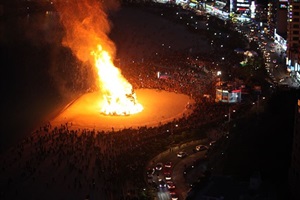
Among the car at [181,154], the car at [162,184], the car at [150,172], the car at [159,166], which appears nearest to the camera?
the car at [162,184]

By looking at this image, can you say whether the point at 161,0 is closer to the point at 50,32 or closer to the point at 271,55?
the point at 50,32

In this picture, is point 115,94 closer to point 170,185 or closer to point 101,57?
point 101,57

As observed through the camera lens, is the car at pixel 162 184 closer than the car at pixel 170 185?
No

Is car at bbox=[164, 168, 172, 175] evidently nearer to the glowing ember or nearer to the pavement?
the pavement

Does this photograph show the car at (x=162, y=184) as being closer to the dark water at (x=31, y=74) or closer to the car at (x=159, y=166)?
the car at (x=159, y=166)

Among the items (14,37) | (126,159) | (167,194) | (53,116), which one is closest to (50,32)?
(14,37)

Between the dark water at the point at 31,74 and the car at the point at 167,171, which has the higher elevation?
the dark water at the point at 31,74

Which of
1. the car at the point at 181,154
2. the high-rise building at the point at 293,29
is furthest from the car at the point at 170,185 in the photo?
the high-rise building at the point at 293,29

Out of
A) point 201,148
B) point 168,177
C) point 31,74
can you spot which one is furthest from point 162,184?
point 31,74
